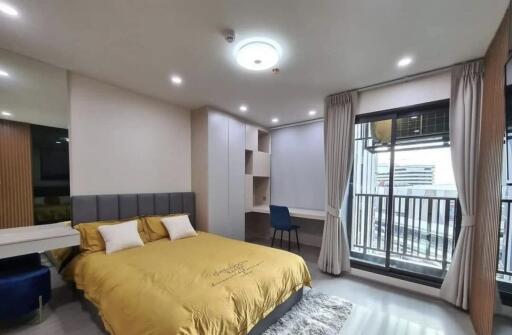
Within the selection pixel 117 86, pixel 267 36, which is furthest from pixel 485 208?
pixel 117 86

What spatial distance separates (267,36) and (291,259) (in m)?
2.21

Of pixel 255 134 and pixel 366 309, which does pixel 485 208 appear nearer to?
pixel 366 309

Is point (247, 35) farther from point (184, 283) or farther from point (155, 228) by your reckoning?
point (155, 228)

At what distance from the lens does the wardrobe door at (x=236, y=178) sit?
399 centimetres

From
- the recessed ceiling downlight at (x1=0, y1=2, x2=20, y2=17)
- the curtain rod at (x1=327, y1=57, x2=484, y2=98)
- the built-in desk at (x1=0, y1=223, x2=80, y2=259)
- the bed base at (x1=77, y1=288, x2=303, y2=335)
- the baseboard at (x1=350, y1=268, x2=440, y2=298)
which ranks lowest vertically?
the baseboard at (x1=350, y1=268, x2=440, y2=298)

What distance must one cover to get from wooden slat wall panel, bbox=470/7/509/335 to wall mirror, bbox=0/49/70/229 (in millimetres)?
4193

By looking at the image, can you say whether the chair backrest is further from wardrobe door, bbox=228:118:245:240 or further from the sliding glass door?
the sliding glass door

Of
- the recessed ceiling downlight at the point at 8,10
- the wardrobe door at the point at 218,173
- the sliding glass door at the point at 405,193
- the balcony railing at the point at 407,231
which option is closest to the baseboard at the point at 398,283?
the sliding glass door at the point at 405,193

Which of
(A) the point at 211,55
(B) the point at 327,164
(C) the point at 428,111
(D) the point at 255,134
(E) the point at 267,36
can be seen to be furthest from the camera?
(D) the point at 255,134

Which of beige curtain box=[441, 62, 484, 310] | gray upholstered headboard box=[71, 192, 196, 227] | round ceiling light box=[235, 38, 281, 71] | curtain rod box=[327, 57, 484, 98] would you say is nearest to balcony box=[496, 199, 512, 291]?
beige curtain box=[441, 62, 484, 310]

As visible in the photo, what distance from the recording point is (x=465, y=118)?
2240 millimetres

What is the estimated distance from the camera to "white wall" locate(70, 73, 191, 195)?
2609mm

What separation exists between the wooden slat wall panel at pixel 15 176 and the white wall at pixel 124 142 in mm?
391

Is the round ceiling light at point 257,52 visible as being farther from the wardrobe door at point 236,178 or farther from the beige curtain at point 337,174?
the wardrobe door at point 236,178
